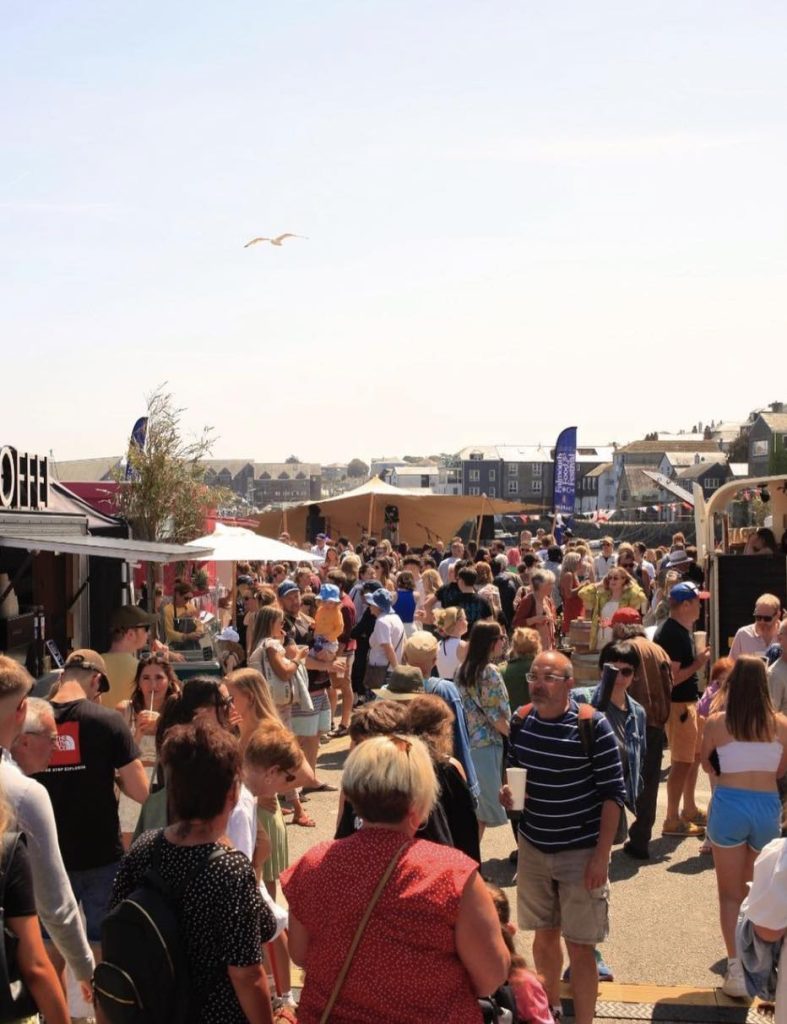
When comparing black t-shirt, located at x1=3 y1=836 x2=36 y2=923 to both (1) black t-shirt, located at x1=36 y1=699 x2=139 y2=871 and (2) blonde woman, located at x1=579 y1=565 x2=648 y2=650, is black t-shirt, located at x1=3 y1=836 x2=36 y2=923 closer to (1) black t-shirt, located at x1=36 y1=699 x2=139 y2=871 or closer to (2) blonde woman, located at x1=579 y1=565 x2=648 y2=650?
(1) black t-shirt, located at x1=36 y1=699 x2=139 y2=871

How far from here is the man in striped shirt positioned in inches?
204

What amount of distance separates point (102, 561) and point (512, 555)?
8921mm

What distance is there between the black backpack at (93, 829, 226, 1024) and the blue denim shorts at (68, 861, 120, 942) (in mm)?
1930

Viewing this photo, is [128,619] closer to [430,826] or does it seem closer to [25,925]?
[430,826]

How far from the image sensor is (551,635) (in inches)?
484

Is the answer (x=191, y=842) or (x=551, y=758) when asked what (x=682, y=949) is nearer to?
(x=551, y=758)

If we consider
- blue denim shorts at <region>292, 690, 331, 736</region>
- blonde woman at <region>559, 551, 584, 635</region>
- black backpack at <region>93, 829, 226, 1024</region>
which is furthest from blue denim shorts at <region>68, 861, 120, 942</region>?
blonde woman at <region>559, 551, 584, 635</region>

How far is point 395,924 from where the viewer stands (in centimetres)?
305

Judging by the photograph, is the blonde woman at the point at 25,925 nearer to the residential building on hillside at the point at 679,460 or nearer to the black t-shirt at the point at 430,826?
the black t-shirt at the point at 430,826

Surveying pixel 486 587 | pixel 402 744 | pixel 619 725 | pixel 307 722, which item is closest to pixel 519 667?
pixel 619 725

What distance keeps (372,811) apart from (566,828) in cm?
222

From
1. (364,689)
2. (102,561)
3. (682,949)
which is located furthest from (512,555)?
(682,949)

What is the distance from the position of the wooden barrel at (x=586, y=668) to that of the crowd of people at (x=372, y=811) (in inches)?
74.6

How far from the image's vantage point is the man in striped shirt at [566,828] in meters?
5.18
